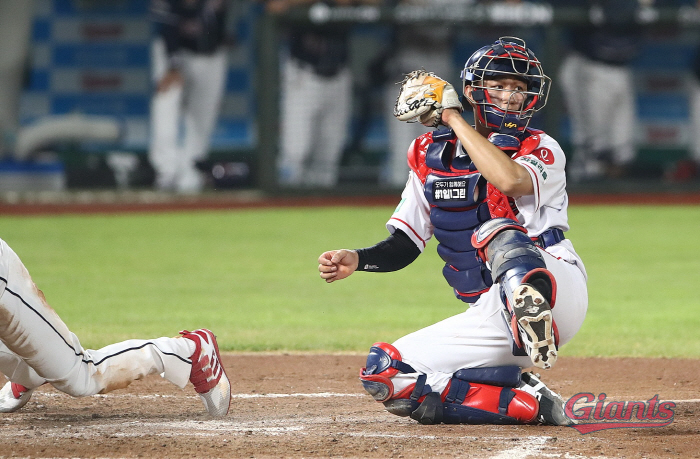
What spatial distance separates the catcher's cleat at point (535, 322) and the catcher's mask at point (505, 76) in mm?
733

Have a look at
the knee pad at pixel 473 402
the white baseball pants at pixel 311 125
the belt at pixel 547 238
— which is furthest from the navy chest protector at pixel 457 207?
the white baseball pants at pixel 311 125

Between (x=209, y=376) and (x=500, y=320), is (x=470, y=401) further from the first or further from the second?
(x=209, y=376)

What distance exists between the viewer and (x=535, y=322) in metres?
3.03

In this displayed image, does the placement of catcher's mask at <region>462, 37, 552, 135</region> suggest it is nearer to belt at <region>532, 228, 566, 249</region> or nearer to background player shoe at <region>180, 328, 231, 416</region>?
belt at <region>532, 228, 566, 249</region>

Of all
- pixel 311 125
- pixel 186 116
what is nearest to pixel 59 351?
pixel 311 125

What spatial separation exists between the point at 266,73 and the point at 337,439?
10304 millimetres

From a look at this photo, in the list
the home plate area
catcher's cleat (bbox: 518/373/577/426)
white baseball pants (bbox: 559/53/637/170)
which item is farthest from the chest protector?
white baseball pants (bbox: 559/53/637/170)

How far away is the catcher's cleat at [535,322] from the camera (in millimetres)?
3021

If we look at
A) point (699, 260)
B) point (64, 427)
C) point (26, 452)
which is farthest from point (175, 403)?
point (699, 260)

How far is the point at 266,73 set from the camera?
1313 centimetres

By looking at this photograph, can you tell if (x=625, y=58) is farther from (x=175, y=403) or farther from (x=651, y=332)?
(x=175, y=403)

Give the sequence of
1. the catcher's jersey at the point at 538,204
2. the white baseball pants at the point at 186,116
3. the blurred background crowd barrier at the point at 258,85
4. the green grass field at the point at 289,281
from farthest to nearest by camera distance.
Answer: the white baseball pants at the point at 186,116
the blurred background crowd barrier at the point at 258,85
the green grass field at the point at 289,281
the catcher's jersey at the point at 538,204

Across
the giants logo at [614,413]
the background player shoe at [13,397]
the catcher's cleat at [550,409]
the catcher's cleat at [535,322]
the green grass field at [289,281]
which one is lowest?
the green grass field at [289,281]

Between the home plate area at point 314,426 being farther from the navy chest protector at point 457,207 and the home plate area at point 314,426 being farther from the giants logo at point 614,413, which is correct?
the navy chest protector at point 457,207
